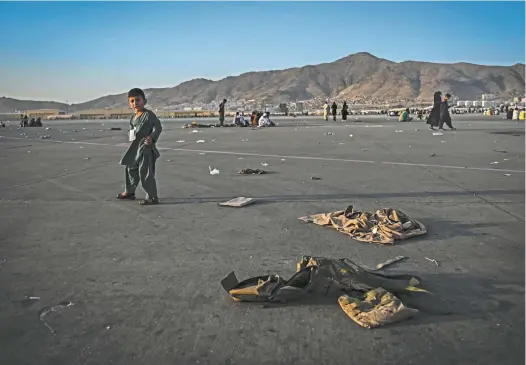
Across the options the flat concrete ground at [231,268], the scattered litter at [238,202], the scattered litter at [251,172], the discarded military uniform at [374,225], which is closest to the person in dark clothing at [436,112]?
the flat concrete ground at [231,268]

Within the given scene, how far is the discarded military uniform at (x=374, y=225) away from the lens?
480 centimetres

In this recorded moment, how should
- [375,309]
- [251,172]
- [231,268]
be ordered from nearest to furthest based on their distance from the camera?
[375,309]
[231,268]
[251,172]

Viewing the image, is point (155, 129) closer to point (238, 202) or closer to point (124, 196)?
point (124, 196)

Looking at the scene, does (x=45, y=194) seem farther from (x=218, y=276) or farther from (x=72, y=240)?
(x=218, y=276)

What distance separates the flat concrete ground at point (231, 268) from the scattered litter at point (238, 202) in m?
0.21

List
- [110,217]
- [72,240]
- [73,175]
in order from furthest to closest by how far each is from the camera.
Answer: [73,175] → [110,217] → [72,240]

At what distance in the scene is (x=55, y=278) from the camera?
379 cm

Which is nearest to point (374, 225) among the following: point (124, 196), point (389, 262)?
point (389, 262)

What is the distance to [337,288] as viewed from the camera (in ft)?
11.1

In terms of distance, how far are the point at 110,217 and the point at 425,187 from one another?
17.3ft

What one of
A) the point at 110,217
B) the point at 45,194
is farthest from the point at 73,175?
the point at 110,217

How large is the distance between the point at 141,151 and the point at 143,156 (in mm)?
93

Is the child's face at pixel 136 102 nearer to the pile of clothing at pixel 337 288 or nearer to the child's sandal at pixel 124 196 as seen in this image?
the child's sandal at pixel 124 196

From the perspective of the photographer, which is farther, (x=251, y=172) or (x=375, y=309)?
(x=251, y=172)
